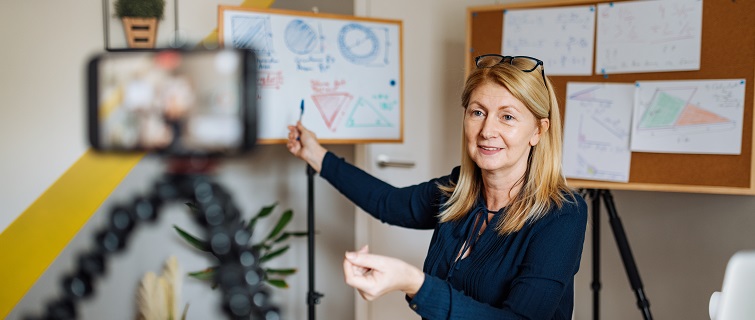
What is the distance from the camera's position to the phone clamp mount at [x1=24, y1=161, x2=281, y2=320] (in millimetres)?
505

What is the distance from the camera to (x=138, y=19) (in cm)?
245

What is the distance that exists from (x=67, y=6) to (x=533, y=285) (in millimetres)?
1925

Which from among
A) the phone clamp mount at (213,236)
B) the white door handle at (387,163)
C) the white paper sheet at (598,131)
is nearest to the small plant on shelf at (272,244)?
the white door handle at (387,163)

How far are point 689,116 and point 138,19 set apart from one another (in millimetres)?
1878

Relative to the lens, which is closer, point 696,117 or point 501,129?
point 501,129

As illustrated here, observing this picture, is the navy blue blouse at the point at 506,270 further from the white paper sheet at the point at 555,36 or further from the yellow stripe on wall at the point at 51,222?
the yellow stripe on wall at the point at 51,222

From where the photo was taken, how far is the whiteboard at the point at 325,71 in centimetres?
230

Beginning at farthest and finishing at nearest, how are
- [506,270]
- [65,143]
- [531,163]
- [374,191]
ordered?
1. [65,143]
2. [374,191]
3. [531,163]
4. [506,270]

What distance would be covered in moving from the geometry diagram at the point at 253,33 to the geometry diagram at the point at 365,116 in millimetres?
369

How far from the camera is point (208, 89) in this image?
50 centimetres

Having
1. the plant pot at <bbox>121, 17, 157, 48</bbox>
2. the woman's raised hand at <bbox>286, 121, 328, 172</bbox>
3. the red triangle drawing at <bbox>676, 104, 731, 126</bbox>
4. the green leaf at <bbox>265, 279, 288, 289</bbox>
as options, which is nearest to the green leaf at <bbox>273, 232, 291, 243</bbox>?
the green leaf at <bbox>265, 279, 288, 289</bbox>

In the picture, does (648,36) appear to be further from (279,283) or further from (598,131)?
(279,283)

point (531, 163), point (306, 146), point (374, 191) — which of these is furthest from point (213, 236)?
point (306, 146)

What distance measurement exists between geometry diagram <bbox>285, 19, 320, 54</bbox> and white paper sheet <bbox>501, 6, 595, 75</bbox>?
0.69 metres
